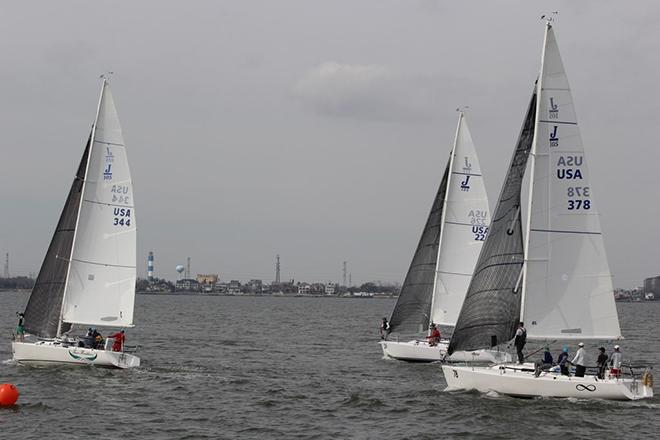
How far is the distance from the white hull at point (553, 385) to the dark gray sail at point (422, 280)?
16033 millimetres

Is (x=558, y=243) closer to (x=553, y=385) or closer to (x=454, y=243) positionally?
(x=553, y=385)

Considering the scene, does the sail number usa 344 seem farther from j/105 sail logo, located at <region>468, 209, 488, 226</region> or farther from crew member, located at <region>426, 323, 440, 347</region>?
j/105 sail logo, located at <region>468, 209, 488, 226</region>

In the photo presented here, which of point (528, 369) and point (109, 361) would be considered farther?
point (109, 361)

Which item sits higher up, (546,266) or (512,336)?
(546,266)

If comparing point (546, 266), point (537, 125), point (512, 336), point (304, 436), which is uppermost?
point (537, 125)

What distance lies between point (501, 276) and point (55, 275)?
63.5ft

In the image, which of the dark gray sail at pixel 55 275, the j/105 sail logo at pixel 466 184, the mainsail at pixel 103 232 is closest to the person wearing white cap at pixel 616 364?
Result: the j/105 sail logo at pixel 466 184

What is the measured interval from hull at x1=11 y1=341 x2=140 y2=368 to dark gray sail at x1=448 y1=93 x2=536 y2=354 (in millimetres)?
13517

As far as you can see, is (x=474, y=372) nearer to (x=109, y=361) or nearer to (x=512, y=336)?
(x=512, y=336)

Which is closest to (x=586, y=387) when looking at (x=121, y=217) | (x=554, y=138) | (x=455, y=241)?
(x=554, y=138)

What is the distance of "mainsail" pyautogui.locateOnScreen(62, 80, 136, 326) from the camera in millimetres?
38844

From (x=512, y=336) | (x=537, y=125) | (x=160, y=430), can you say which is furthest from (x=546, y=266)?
→ (x=160, y=430)

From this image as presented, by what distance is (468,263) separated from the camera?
45.8m

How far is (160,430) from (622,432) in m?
13.4
